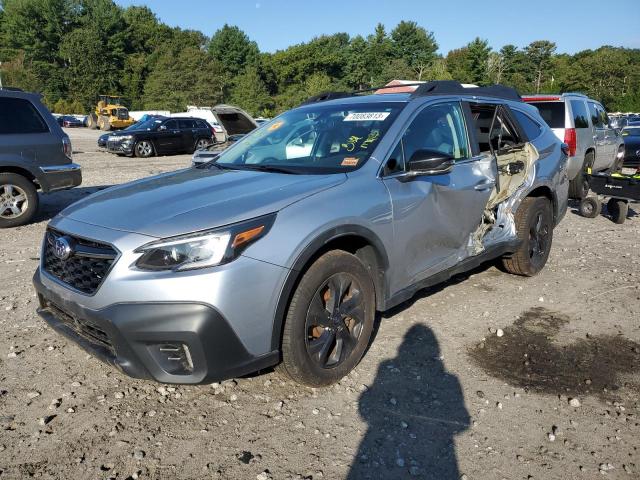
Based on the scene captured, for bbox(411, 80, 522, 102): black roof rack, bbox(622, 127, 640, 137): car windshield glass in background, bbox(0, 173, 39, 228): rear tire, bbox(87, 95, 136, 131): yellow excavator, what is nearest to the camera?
bbox(411, 80, 522, 102): black roof rack

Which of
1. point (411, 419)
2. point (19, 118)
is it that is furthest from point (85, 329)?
point (19, 118)

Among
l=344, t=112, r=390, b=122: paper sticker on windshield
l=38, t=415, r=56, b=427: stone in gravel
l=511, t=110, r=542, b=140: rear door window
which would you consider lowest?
l=38, t=415, r=56, b=427: stone in gravel

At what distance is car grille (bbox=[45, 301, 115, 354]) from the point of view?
8.70 ft

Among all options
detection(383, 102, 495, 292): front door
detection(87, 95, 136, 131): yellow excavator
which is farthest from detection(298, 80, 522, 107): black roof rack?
detection(87, 95, 136, 131): yellow excavator

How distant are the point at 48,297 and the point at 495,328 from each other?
324 centimetres

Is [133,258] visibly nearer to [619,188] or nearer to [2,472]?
[2,472]

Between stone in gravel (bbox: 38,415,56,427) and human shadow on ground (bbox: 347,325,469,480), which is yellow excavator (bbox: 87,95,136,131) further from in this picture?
human shadow on ground (bbox: 347,325,469,480)

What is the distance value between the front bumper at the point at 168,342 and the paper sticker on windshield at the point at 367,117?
1.91 meters

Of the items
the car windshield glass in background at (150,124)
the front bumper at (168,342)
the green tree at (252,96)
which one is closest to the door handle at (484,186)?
the front bumper at (168,342)

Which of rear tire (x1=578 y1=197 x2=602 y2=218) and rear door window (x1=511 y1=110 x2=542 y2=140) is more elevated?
rear door window (x1=511 y1=110 x2=542 y2=140)

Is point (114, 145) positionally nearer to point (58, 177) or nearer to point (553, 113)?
point (58, 177)

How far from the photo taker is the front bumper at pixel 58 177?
7.58m

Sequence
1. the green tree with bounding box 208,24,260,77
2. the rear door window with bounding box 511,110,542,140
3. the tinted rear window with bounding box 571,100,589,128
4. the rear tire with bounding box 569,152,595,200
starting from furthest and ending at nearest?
the green tree with bounding box 208,24,260,77 < the tinted rear window with bounding box 571,100,589,128 < the rear tire with bounding box 569,152,595,200 < the rear door window with bounding box 511,110,542,140

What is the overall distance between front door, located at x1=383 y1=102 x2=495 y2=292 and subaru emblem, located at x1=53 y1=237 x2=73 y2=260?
1931 millimetres
